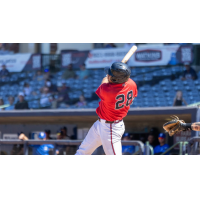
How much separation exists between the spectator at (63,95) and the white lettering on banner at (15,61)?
216cm

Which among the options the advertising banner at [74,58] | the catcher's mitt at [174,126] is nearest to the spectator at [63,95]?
the advertising banner at [74,58]

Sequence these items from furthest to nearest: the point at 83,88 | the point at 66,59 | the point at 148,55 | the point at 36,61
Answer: the point at 36,61 → the point at 66,59 → the point at 83,88 → the point at 148,55

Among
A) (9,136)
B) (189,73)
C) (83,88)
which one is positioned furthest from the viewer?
(83,88)

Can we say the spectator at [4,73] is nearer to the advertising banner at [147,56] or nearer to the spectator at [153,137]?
the advertising banner at [147,56]

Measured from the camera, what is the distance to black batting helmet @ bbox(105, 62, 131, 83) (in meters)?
3.32

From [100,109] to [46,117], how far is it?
3.92 meters

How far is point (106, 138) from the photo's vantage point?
358 centimetres

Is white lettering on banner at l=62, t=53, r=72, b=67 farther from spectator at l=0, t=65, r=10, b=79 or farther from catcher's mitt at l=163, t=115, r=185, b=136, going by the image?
catcher's mitt at l=163, t=115, r=185, b=136

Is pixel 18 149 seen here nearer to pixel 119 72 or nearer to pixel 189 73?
pixel 119 72

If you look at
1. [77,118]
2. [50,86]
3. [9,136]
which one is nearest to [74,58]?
[50,86]

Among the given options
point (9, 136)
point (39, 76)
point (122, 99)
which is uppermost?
point (122, 99)

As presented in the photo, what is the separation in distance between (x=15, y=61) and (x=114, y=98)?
34.0 ft

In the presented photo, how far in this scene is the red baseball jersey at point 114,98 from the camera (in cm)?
350

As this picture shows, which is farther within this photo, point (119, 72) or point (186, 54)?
point (186, 54)
